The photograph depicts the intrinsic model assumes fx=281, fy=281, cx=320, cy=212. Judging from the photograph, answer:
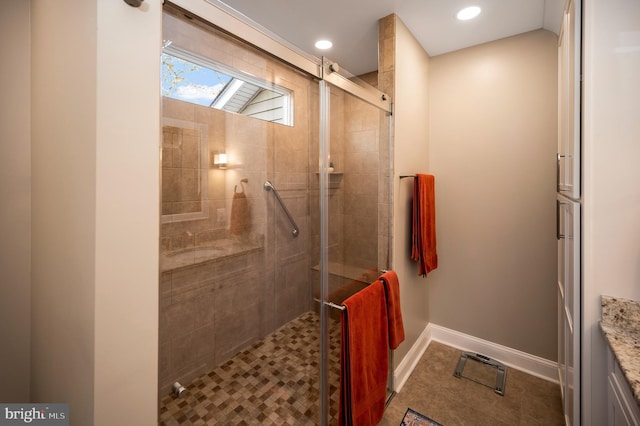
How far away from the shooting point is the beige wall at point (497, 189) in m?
2.10

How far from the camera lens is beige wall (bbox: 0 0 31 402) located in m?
1.26

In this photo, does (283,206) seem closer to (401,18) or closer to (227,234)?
(227,234)

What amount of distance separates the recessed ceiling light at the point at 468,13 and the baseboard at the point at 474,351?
245 cm

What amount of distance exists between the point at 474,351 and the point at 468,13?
8.55 ft

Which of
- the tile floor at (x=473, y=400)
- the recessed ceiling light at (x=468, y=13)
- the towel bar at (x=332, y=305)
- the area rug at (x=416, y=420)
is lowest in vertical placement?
the area rug at (x=416, y=420)

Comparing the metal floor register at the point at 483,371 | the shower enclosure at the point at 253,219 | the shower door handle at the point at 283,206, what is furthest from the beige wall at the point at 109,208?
the metal floor register at the point at 483,371

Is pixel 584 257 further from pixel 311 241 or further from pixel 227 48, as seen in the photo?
pixel 227 48

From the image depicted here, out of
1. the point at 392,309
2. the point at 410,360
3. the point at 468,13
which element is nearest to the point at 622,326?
the point at 392,309

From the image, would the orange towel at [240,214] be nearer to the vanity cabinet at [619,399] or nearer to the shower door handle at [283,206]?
the shower door handle at [283,206]

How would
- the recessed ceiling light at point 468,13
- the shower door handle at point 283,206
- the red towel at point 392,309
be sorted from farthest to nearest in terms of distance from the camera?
the recessed ceiling light at point 468,13
the red towel at point 392,309
the shower door handle at point 283,206

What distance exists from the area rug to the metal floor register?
21.2 inches

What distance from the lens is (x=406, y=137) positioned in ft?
6.79

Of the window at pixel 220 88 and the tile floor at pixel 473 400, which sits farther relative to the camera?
the tile floor at pixel 473 400

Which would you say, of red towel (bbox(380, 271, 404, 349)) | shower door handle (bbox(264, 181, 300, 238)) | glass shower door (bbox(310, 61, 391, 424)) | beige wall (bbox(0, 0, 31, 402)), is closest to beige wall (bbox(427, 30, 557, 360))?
glass shower door (bbox(310, 61, 391, 424))
